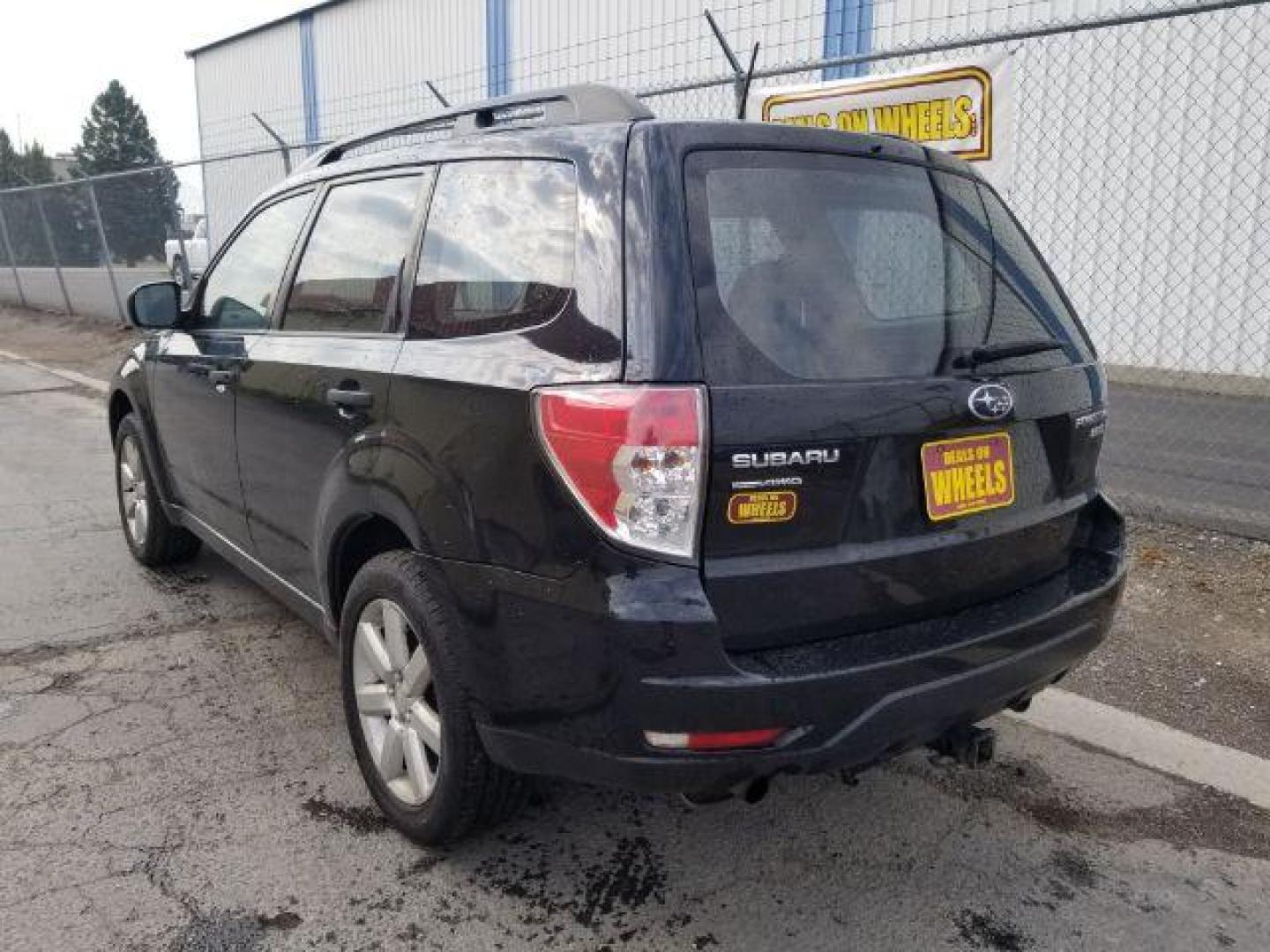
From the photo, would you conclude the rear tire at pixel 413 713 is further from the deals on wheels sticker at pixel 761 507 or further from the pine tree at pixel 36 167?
the pine tree at pixel 36 167

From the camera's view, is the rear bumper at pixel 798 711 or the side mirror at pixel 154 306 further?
the side mirror at pixel 154 306

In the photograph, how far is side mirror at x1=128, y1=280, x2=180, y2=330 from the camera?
13.3 ft

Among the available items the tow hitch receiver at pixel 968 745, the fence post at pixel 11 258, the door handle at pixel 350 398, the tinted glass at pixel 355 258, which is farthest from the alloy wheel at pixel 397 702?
the fence post at pixel 11 258

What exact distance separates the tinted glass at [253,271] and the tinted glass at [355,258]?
207 mm

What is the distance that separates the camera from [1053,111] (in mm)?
10141

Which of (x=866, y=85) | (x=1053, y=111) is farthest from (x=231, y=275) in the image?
(x=1053, y=111)

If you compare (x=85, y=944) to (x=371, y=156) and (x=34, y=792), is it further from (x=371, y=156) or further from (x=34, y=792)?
(x=371, y=156)

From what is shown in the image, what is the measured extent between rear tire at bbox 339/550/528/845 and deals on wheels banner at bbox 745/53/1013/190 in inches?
138

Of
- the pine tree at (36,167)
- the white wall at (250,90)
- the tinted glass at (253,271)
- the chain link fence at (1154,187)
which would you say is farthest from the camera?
the pine tree at (36,167)

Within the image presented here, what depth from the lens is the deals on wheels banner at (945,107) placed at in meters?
5.12

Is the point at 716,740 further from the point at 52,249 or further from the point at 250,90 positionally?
the point at 250,90

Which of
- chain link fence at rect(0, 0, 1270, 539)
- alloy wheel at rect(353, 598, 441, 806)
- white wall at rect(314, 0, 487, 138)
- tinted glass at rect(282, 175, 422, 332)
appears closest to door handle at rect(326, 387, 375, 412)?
tinted glass at rect(282, 175, 422, 332)

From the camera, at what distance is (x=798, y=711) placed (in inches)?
80.6

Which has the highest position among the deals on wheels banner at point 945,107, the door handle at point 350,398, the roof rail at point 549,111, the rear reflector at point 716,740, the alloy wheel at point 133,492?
the deals on wheels banner at point 945,107
